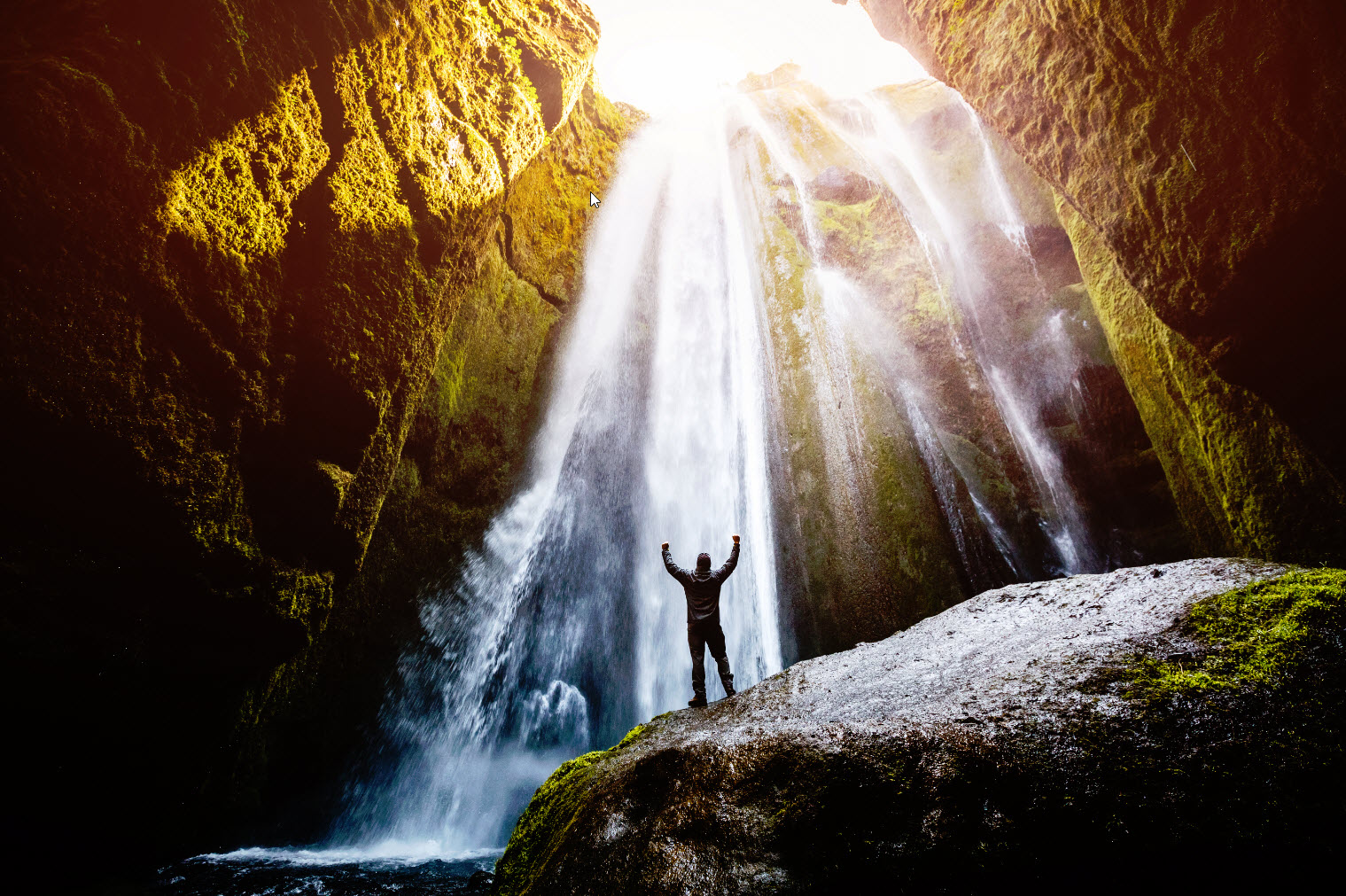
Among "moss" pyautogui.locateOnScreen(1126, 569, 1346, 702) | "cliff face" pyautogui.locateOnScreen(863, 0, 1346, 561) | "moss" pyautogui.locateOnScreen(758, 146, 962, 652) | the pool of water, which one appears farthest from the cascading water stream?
the pool of water

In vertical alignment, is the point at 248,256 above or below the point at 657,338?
below

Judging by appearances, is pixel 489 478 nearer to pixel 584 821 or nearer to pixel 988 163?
pixel 584 821

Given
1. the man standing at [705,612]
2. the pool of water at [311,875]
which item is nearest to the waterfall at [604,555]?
the pool of water at [311,875]

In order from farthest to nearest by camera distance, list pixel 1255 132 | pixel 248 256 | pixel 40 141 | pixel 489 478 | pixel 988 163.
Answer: pixel 988 163, pixel 489 478, pixel 1255 132, pixel 248 256, pixel 40 141

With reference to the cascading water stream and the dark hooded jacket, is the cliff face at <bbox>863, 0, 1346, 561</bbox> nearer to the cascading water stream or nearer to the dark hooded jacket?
the cascading water stream

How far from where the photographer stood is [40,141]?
3045 mm

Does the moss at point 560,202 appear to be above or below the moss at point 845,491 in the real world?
above

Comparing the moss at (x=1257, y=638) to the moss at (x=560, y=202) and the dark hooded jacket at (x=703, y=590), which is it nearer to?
the dark hooded jacket at (x=703, y=590)

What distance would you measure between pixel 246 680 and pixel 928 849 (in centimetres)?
593

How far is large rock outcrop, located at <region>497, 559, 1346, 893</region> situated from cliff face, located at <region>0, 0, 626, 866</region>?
140 inches

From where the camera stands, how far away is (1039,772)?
1646mm

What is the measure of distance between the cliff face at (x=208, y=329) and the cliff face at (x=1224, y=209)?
23.6 ft

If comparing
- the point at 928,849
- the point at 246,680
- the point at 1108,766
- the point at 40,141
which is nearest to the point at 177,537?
the point at 246,680

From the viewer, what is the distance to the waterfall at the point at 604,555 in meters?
8.30
